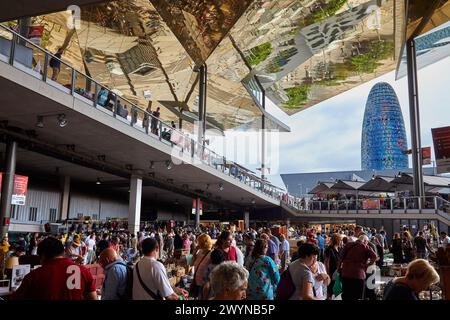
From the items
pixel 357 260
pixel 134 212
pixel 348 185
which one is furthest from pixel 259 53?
pixel 357 260

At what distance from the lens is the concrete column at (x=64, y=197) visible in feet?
90.3

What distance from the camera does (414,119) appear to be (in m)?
33.0

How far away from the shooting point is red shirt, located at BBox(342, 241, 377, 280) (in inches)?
279

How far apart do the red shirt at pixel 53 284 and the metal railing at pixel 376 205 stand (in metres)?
26.5

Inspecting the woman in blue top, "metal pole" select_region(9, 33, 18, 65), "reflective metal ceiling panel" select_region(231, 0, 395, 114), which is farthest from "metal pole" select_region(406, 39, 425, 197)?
the woman in blue top

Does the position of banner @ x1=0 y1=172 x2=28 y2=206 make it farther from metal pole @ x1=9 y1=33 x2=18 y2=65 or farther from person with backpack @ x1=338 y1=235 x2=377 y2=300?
person with backpack @ x1=338 y1=235 x2=377 y2=300

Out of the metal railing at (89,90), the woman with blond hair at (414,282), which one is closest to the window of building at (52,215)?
the metal railing at (89,90)

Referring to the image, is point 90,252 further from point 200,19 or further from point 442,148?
point 442,148

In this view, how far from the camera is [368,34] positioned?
37562 mm

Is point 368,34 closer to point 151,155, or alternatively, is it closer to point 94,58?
point 94,58

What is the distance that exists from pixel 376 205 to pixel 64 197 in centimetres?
2144

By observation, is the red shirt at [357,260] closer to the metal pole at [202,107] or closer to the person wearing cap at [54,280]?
the person wearing cap at [54,280]

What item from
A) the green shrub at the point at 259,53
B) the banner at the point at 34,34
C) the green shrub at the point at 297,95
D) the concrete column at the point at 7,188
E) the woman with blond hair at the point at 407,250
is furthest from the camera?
the green shrub at the point at 297,95
